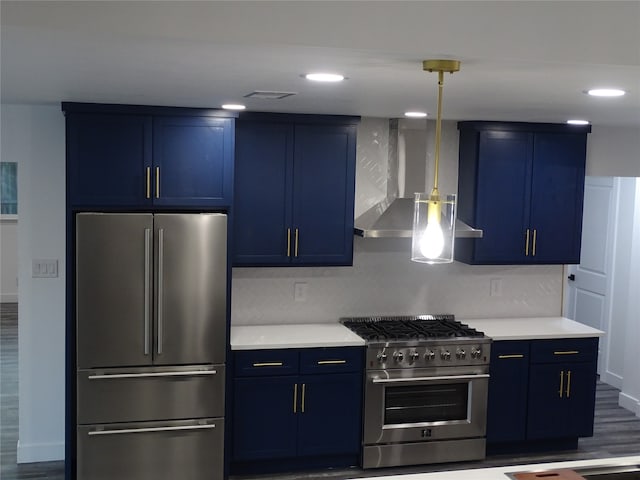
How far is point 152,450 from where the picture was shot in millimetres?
4555

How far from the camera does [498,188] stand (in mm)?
5316

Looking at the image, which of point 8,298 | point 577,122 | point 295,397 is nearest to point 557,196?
point 577,122

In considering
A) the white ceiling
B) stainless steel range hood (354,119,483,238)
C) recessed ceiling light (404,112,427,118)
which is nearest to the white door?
stainless steel range hood (354,119,483,238)

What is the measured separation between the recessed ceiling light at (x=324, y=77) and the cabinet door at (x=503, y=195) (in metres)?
2.46

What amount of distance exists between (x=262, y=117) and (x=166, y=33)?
2.70 m

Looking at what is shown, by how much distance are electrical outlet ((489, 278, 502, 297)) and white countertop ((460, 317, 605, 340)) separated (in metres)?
0.19

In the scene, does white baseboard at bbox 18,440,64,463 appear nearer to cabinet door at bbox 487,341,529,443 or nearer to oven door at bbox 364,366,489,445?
oven door at bbox 364,366,489,445

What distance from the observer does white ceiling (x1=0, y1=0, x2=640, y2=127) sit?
2.15 metres

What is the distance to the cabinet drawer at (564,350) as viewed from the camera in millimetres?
5207

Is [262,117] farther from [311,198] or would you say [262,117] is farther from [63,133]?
[63,133]

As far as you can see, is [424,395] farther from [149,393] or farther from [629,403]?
[629,403]

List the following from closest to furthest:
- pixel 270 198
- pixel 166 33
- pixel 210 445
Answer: pixel 166 33 < pixel 210 445 < pixel 270 198

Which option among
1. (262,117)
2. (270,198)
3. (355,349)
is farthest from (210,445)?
(262,117)

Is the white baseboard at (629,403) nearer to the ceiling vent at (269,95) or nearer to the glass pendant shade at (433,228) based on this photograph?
the ceiling vent at (269,95)
